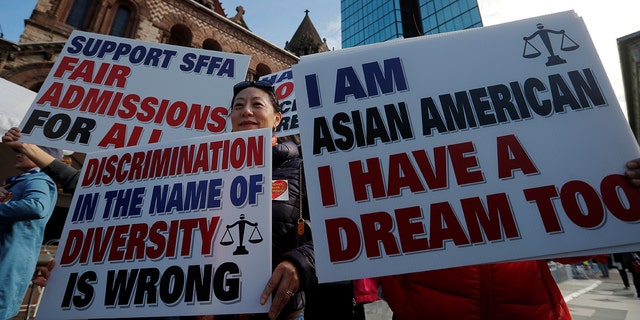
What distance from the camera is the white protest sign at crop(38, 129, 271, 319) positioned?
1103 mm

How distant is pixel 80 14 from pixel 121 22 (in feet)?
4.29

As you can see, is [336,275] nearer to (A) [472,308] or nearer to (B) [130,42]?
(A) [472,308]

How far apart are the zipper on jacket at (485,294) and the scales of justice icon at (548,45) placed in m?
0.99

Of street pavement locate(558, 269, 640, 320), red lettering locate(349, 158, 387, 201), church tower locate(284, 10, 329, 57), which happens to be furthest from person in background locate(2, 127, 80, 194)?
church tower locate(284, 10, 329, 57)

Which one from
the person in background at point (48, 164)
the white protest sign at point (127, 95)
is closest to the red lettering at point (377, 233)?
the white protest sign at point (127, 95)

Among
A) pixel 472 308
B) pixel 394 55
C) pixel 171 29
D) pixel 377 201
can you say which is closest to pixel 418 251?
pixel 377 201

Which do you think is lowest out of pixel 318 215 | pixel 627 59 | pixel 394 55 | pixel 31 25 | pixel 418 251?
pixel 418 251

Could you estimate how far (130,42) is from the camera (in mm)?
2576

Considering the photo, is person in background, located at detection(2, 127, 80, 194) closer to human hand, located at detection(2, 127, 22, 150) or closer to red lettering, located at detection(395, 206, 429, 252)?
Answer: human hand, located at detection(2, 127, 22, 150)

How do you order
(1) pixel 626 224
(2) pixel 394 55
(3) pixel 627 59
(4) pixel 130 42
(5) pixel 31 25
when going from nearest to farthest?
(1) pixel 626 224, (2) pixel 394 55, (4) pixel 130 42, (5) pixel 31 25, (3) pixel 627 59

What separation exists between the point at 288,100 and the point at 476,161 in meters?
2.88

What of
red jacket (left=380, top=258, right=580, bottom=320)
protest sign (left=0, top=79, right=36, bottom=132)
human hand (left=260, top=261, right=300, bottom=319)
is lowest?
red jacket (left=380, top=258, right=580, bottom=320)

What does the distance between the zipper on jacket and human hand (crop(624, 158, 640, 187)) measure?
2.03 ft

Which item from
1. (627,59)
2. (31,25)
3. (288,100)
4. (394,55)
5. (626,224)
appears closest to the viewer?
(626,224)
